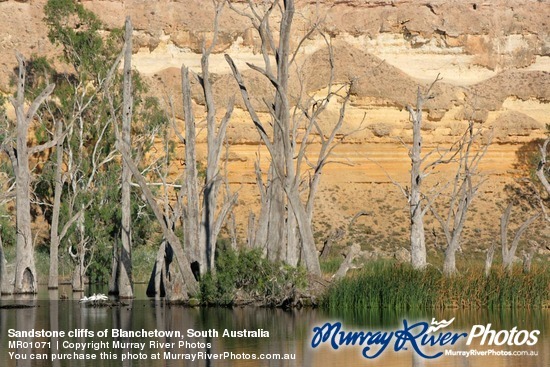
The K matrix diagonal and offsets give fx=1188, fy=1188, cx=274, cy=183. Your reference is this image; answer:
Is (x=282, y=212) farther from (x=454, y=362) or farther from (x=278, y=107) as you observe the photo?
(x=454, y=362)

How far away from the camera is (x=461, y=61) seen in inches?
2581

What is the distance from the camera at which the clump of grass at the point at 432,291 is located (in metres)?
25.5

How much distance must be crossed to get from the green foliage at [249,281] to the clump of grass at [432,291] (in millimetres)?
994

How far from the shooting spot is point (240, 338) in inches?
836

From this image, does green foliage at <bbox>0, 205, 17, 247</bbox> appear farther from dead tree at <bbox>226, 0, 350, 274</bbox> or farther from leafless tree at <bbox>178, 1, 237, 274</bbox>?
dead tree at <bbox>226, 0, 350, 274</bbox>

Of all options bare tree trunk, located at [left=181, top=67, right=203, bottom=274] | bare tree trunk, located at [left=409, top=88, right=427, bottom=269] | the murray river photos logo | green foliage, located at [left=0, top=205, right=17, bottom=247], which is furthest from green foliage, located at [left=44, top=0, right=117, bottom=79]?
the murray river photos logo

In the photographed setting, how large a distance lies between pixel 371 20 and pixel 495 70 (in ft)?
24.2

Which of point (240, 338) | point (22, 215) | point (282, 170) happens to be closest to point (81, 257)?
point (22, 215)

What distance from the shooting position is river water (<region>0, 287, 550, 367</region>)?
61.2ft

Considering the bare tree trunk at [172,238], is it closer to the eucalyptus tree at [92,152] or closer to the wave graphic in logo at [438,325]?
the eucalyptus tree at [92,152]

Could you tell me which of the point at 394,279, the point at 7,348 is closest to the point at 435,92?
the point at 394,279

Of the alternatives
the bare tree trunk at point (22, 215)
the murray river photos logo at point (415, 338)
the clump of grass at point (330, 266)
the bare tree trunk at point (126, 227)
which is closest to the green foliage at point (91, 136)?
the bare tree trunk at point (22, 215)

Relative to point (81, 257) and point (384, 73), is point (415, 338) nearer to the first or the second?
point (81, 257)

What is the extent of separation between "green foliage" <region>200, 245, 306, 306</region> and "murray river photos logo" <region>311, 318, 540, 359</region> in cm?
472
